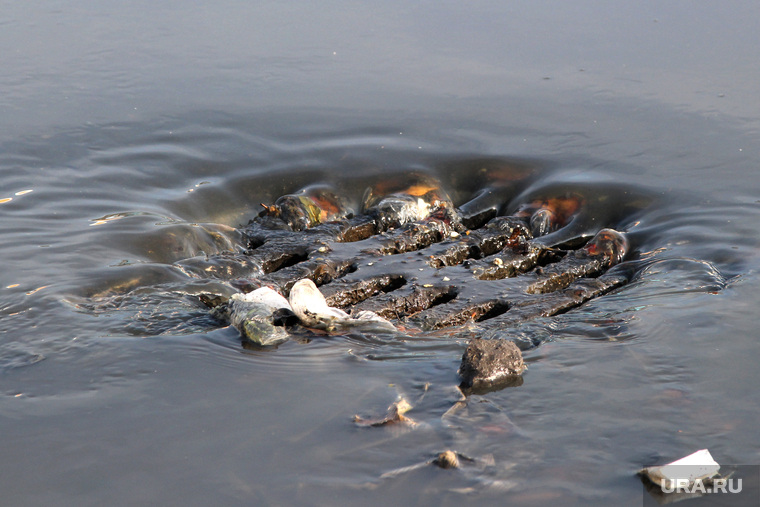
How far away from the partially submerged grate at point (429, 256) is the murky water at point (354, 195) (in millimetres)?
206

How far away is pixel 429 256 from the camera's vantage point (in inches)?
156

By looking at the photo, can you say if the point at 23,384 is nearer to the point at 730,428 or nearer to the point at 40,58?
the point at 730,428

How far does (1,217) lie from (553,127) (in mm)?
3907

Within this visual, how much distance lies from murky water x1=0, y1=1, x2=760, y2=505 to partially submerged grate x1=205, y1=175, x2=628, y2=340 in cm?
21

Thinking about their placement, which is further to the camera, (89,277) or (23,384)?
(89,277)

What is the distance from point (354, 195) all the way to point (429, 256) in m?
1.05

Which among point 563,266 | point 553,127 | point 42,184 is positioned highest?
point 553,127

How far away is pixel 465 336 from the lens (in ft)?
9.99

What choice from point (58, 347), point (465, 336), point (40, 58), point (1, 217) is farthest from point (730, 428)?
point (40, 58)

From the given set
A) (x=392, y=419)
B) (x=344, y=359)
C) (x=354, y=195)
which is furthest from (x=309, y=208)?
(x=392, y=419)

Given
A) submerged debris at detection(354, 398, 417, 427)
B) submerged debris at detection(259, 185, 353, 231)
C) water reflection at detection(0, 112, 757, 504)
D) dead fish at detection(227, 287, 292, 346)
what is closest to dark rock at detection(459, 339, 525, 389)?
water reflection at detection(0, 112, 757, 504)

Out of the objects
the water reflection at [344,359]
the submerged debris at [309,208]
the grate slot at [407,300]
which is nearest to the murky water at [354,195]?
the water reflection at [344,359]

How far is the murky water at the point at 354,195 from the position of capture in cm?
222

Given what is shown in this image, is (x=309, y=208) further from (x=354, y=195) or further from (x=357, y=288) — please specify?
(x=357, y=288)
